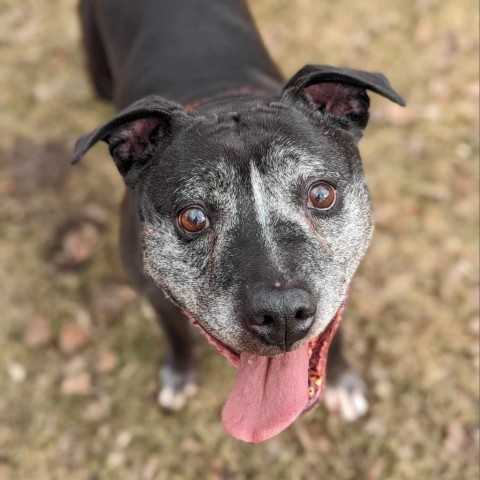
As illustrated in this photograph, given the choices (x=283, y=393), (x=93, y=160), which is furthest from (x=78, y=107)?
(x=283, y=393)

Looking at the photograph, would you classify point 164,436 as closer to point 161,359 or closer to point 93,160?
point 161,359

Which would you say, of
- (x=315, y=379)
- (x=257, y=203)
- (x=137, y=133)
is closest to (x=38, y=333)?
(x=137, y=133)

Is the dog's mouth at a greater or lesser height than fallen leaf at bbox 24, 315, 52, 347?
greater

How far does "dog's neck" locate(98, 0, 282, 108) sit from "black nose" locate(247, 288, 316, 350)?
196 centimetres

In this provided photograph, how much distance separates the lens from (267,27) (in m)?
6.78

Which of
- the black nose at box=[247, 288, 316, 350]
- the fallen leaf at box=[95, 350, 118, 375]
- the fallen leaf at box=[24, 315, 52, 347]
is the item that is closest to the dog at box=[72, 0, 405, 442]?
the black nose at box=[247, 288, 316, 350]

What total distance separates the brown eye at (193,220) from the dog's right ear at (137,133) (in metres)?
0.48

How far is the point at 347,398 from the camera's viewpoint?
182 inches

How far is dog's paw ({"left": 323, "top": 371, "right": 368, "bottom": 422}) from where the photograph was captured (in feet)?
15.2

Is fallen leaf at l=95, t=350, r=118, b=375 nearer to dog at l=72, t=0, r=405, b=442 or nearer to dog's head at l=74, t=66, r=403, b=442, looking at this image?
dog at l=72, t=0, r=405, b=442

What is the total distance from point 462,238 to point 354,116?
2.29 m

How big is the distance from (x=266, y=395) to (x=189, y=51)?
249 centimetres

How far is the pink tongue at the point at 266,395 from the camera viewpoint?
3.28 metres

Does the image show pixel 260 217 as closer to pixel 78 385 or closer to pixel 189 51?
pixel 189 51
